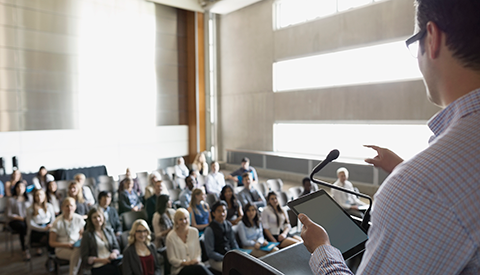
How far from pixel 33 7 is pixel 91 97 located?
3209 millimetres

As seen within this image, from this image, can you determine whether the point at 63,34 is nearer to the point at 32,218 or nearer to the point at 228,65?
the point at 228,65

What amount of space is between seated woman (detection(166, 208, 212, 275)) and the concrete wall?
703cm

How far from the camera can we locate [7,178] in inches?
353

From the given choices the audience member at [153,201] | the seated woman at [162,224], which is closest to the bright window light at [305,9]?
the audience member at [153,201]

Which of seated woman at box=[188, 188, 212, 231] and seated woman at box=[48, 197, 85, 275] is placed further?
seated woman at box=[188, 188, 212, 231]

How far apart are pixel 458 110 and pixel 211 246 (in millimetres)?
4217

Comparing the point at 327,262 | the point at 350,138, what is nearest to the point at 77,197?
the point at 327,262

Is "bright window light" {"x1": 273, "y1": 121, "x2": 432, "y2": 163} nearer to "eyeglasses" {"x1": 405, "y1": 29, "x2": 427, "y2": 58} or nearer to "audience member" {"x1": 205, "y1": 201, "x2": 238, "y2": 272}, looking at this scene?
"audience member" {"x1": 205, "y1": 201, "x2": 238, "y2": 272}

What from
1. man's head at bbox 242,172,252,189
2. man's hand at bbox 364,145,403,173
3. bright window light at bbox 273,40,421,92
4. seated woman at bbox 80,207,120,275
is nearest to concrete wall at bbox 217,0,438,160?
bright window light at bbox 273,40,421,92

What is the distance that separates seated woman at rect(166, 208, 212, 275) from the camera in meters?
4.20

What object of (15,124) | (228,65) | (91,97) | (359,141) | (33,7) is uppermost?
(33,7)

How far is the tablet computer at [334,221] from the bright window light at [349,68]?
26.3ft

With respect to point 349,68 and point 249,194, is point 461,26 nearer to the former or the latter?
point 249,194

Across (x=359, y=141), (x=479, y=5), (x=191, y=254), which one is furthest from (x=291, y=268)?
(x=359, y=141)
